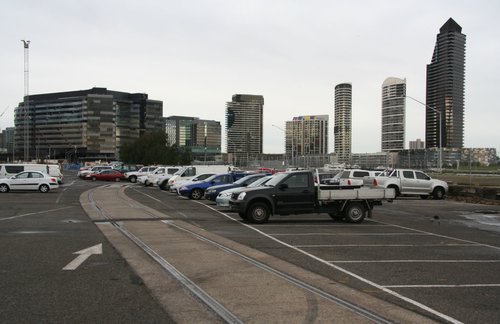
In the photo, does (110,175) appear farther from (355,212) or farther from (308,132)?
(308,132)

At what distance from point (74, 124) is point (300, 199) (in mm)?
174991

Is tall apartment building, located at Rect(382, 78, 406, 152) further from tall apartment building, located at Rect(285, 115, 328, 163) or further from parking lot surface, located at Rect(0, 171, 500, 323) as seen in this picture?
parking lot surface, located at Rect(0, 171, 500, 323)

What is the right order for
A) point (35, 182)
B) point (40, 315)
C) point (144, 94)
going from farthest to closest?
point (144, 94)
point (35, 182)
point (40, 315)

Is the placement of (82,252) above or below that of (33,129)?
below

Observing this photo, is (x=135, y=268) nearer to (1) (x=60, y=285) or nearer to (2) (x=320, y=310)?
(1) (x=60, y=285)

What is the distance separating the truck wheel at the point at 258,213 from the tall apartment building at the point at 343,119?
108 metres

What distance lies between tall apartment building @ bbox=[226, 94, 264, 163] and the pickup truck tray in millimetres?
128360


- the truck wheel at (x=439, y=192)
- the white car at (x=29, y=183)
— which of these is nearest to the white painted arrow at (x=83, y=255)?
the white car at (x=29, y=183)

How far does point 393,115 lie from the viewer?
8538 centimetres

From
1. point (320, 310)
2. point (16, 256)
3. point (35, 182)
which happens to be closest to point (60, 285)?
point (16, 256)

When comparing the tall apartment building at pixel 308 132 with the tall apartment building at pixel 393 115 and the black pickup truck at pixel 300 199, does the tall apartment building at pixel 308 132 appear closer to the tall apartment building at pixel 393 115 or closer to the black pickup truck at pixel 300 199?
the tall apartment building at pixel 393 115

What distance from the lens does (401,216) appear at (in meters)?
20.3

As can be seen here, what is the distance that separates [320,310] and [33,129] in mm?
193558

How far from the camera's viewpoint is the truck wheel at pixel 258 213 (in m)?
16.6
